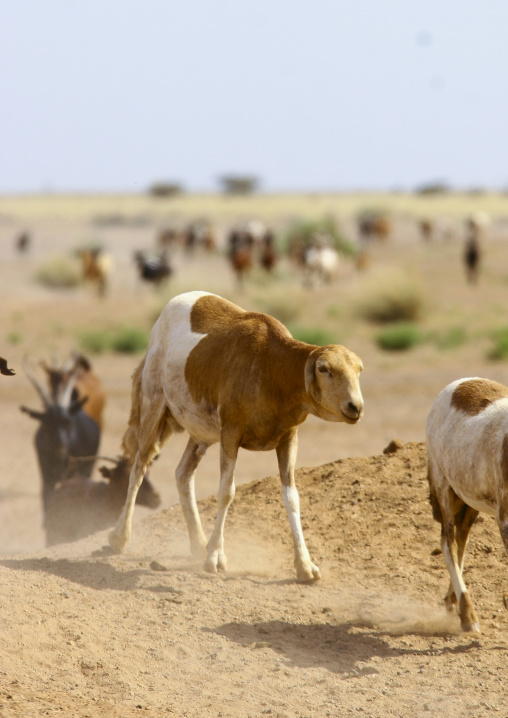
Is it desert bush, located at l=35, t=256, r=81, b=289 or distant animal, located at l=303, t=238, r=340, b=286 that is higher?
distant animal, located at l=303, t=238, r=340, b=286

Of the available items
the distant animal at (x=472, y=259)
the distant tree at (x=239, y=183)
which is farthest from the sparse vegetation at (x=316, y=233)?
the distant tree at (x=239, y=183)

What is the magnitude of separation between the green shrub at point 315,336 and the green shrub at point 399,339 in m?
1.07

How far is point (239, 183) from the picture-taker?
11700cm

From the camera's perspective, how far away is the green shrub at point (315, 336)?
22.2 metres

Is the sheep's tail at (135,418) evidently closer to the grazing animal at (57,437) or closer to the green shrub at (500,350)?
the grazing animal at (57,437)

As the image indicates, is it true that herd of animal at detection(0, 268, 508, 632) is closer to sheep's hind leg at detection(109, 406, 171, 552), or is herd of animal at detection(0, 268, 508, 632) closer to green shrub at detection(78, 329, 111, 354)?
sheep's hind leg at detection(109, 406, 171, 552)

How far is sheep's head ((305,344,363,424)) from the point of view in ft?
19.3

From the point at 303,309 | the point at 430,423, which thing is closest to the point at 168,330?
the point at 430,423

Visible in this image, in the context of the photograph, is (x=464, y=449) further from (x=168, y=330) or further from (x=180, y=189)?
(x=180, y=189)

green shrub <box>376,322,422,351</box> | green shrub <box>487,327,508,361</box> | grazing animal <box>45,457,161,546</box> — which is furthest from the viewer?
green shrub <box>376,322,422,351</box>

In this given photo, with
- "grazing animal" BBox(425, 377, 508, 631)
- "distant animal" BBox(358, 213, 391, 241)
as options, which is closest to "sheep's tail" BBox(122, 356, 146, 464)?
"grazing animal" BBox(425, 377, 508, 631)

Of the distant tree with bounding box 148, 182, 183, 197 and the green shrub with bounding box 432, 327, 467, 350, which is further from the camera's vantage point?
the distant tree with bounding box 148, 182, 183, 197

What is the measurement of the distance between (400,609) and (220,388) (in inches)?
71.7

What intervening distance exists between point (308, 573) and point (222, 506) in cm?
71
